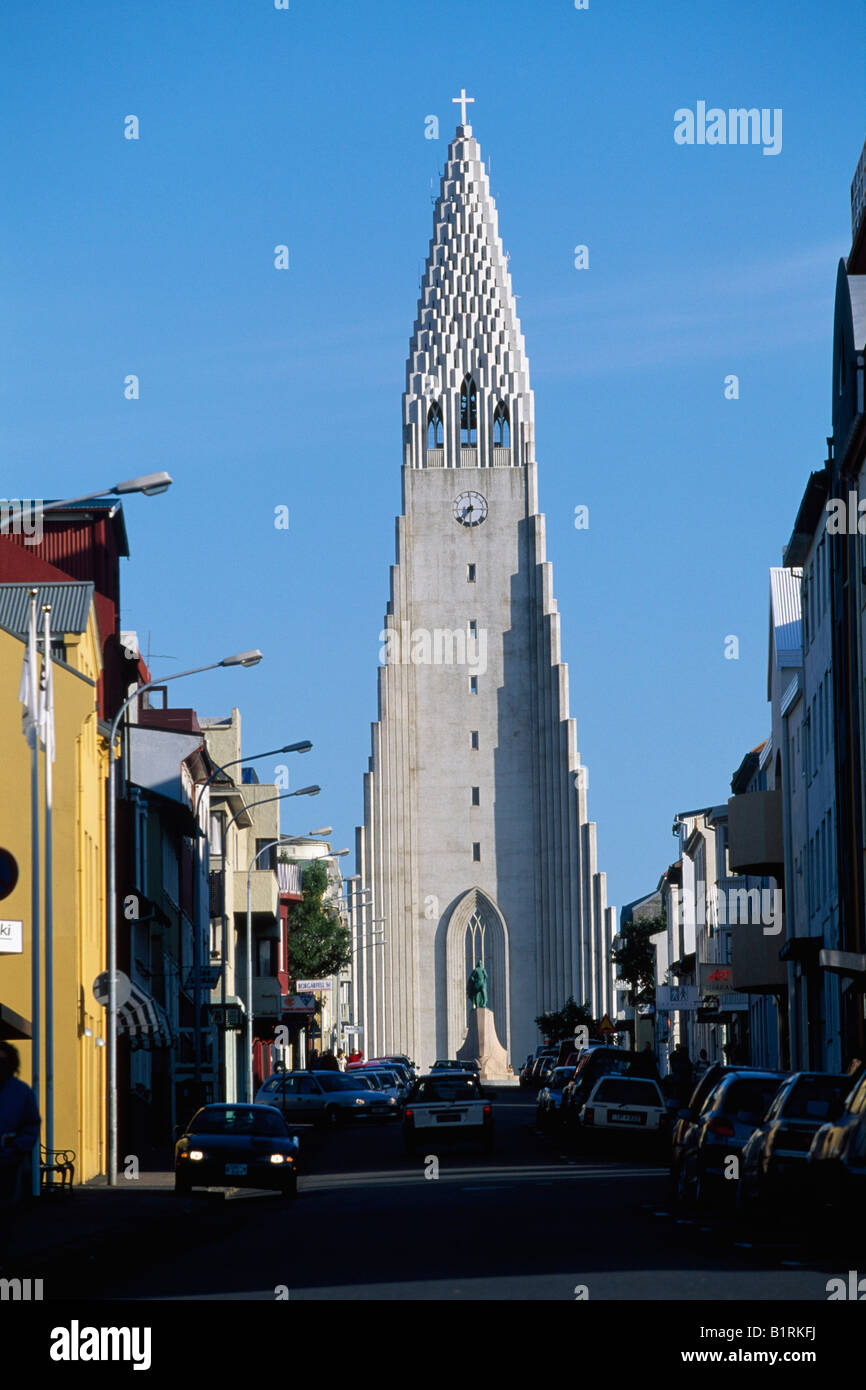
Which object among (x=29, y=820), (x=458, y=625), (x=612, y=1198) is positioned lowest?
(x=612, y=1198)

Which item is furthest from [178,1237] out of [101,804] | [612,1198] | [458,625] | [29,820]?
[458,625]

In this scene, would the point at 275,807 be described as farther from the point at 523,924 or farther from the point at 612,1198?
the point at 612,1198

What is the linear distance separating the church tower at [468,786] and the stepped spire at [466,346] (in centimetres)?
93

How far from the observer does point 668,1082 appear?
44031mm

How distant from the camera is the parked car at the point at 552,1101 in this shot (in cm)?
4756

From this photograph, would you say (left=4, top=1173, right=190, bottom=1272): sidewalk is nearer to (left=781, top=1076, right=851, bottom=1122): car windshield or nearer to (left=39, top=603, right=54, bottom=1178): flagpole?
(left=39, top=603, right=54, bottom=1178): flagpole

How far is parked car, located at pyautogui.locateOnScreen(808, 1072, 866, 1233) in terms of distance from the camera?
14234mm

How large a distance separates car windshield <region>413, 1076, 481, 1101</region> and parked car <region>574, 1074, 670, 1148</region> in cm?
235

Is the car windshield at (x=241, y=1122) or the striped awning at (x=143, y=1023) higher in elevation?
the striped awning at (x=143, y=1023)

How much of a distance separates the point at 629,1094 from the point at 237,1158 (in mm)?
11292

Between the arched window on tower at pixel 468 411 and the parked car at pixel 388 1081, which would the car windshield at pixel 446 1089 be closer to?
the parked car at pixel 388 1081

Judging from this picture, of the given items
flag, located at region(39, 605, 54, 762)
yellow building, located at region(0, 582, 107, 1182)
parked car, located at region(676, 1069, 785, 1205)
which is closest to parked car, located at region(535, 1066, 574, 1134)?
yellow building, located at region(0, 582, 107, 1182)

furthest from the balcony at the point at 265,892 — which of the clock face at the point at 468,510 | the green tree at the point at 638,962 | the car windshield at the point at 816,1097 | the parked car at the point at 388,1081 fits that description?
the clock face at the point at 468,510
